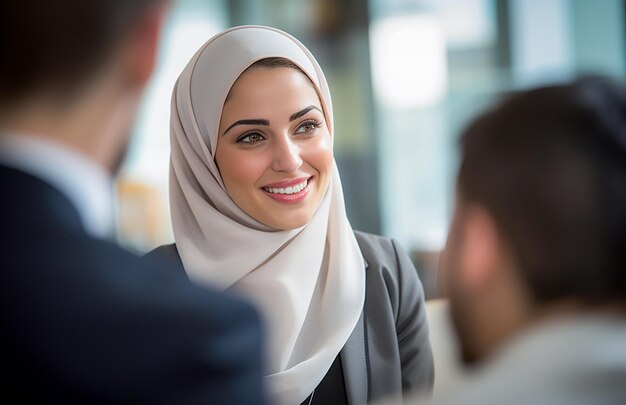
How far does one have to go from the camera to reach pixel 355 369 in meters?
1.15

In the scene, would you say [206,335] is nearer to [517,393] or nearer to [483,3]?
[517,393]

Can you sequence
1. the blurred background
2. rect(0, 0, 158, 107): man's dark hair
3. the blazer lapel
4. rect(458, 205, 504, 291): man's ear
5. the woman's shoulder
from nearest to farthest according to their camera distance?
1. rect(0, 0, 158, 107): man's dark hair
2. rect(458, 205, 504, 291): man's ear
3. the blazer lapel
4. the woman's shoulder
5. the blurred background

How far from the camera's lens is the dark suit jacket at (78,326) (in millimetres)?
585

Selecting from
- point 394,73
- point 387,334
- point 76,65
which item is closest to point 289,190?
point 387,334

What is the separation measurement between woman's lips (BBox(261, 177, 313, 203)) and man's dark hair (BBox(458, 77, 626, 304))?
0.50 m

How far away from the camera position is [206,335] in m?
0.59

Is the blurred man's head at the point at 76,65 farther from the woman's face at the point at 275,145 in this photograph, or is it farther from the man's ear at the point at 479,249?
the woman's face at the point at 275,145

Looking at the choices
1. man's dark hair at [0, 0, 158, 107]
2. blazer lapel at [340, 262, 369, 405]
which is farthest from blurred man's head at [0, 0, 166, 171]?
blazer lapel at [340, 262, 369, 405]

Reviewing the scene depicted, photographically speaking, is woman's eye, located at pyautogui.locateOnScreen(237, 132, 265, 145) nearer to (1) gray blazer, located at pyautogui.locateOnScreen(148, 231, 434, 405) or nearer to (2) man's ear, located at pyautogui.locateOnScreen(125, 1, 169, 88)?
(1) gray blazer, located at pyautogui.locateOnScreen(148, 231, 434, 405)

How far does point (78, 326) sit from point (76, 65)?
20 cm

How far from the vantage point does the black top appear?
45.1 inches

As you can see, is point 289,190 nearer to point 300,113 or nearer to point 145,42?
point 300,113

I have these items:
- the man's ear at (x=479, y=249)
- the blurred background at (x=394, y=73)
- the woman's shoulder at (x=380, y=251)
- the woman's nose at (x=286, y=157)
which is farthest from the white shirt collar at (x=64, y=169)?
the blurred background at (x=394, y=73)

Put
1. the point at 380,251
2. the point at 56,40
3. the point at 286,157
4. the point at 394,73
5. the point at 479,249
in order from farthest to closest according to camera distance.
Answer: the point at 394,73 → the point at 380,251 → the point at 286,157 → the point at 479,249 → the point at 56,40
